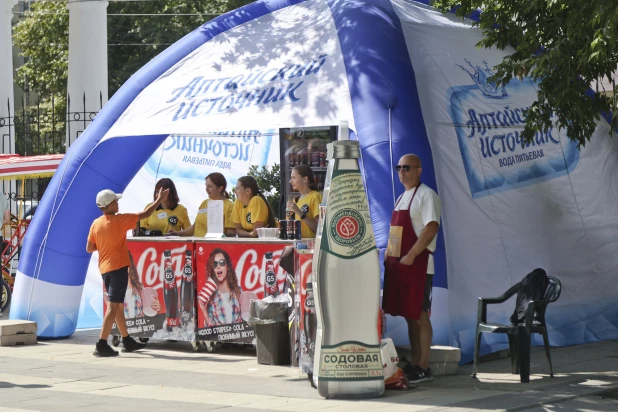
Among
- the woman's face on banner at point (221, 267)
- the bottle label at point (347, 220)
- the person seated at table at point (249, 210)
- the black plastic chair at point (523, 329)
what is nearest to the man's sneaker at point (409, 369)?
the black plastic chair at point (523, 329)

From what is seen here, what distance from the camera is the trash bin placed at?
1084 cm

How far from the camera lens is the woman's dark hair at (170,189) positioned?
41.4 feet

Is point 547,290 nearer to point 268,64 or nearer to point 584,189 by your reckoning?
point 584,189

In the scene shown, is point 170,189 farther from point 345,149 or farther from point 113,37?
point 113,37

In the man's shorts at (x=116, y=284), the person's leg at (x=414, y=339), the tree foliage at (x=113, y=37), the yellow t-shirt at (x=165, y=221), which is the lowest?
the person's leg at (x=414, y=339)

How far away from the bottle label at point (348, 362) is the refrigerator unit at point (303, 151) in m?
5.55

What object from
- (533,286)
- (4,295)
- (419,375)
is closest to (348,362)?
(419,375)

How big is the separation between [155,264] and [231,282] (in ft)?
3.26

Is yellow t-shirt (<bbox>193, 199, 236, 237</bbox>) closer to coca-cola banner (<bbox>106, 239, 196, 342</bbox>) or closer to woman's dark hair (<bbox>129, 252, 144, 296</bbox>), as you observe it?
coca-cola banner (<bbox>106, 239, 196, 342</bbox>)

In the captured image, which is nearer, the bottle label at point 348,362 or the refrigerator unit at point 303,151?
the bottle label at point 348,362

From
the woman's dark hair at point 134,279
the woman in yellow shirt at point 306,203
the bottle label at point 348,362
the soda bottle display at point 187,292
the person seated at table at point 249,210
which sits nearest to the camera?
the bottle label at point 348,362

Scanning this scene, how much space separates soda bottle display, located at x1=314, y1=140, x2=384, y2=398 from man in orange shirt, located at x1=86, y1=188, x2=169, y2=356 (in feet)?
11.0

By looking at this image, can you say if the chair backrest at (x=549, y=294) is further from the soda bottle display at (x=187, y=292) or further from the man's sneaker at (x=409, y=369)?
the soda bottle display at (x=187, y=292)

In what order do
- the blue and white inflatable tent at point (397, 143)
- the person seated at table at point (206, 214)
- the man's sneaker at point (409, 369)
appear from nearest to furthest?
the man's sneaker at point (409, 369)
the blue and white inflatable tent at point (397, 143)
the person seated at table at point (206, 214)
